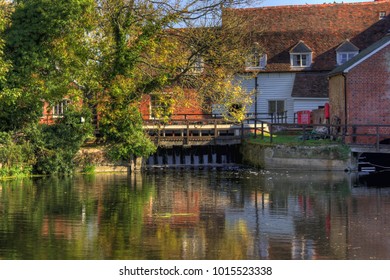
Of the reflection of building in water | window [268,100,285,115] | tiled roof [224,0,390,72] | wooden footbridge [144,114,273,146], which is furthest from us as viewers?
window [268,100,285,115]

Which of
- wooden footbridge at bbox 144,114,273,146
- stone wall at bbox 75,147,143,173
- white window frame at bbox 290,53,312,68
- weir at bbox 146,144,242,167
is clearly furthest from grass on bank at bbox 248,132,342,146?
white window frame at bbox 290,53,312,68

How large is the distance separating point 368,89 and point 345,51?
15.4 m

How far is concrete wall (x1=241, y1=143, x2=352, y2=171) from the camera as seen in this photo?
40281mm

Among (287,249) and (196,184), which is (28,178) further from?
(287,249)

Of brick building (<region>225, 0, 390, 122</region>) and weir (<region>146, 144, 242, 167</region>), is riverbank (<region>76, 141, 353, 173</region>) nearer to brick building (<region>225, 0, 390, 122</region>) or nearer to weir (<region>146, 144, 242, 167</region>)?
weir (<region>146, 144, 242, 167</region>)

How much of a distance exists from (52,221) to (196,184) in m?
12.6

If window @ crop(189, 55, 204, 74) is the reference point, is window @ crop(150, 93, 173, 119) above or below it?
below

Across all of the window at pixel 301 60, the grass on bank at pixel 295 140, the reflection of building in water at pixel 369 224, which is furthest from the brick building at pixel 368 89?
the window at pixel 301 60

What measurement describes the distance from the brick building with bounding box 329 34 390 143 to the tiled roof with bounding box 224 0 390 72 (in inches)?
570

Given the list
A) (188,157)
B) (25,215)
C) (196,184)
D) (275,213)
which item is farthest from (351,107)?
(25,215)

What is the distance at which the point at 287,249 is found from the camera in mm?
17219

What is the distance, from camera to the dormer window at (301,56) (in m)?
58.9

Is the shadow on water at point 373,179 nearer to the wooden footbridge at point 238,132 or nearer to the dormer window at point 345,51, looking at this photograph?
the wooden footbridge at point 238,132

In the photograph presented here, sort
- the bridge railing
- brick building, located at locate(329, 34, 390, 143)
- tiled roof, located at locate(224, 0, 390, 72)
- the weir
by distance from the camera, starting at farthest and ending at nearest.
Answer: tiled roof, located at locate(224, 0, 390, 72)
the weir
brick building, located at locate(329, 34, 390, 143)
the bridge railing
